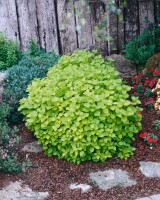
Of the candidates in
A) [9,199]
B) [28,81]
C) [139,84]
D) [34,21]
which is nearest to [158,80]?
[139,84]

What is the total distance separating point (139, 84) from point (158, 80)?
0.37m

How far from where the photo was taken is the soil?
3.99 metres

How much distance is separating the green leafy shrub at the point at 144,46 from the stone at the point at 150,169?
229 centimetres

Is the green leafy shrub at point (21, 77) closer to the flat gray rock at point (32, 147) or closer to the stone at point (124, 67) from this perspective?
the flat gray rock at point (32, 147)

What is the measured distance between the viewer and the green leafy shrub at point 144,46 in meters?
6.34

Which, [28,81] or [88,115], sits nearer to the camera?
[88,115]

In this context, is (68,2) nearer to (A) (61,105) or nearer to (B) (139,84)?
(B) (139,84)

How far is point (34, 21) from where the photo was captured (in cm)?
652

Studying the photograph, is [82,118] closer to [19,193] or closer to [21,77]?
[19,193]

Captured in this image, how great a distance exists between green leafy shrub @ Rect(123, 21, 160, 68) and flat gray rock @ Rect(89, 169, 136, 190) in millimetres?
2453

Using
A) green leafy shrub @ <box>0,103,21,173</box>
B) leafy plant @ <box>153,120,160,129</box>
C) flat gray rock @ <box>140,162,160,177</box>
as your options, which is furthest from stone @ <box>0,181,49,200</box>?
leafy plant @ <box>153,120,160,129</box>

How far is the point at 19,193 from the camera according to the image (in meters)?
4.00

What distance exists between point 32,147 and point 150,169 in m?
1.26

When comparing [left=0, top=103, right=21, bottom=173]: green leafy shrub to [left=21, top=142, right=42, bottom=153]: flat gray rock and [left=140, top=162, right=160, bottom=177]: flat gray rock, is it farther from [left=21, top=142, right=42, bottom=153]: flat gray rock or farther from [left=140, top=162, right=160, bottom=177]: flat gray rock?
[left=140, top=162, right=160, bottom=177]: flat gray rock
